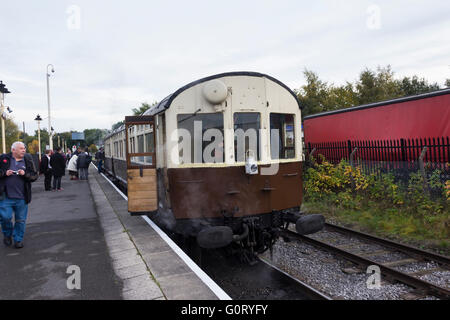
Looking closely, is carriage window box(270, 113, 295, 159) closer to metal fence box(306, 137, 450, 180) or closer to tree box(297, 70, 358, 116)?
metal fence box(306, 137, 450, 180)

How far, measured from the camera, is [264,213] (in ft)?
17.8

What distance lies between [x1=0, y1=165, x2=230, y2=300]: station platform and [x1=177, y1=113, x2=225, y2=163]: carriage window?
1.48 metres

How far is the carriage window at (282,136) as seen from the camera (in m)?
5.63

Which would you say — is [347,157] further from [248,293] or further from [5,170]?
[5,170]

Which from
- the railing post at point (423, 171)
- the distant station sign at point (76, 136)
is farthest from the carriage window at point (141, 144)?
the distant station sign at point (76, 136)

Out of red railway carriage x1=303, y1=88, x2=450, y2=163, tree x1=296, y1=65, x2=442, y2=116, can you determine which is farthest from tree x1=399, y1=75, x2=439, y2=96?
red railway carriage x1=303, y1=88, x2=450, y2=163

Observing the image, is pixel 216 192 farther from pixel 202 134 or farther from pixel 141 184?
pixel 141 184

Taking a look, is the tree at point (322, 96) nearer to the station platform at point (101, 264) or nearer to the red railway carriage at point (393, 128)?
the red railway carriage at point (393, 128)

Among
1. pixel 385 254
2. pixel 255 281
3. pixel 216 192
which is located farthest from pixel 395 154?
pixel 216 192

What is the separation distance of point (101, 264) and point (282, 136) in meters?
3.41

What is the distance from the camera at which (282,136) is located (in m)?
5.84

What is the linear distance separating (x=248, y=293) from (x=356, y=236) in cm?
336

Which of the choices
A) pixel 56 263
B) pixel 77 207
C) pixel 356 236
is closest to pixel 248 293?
pixel 56 263

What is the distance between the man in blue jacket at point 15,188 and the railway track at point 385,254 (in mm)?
4270
